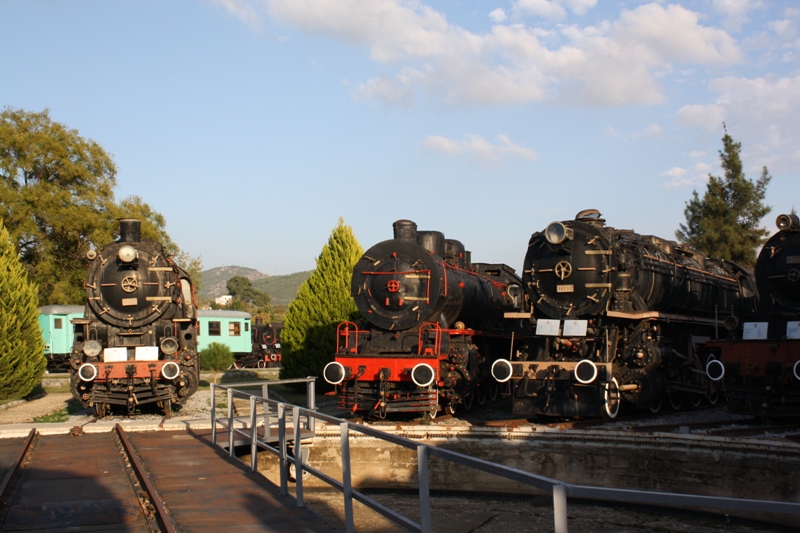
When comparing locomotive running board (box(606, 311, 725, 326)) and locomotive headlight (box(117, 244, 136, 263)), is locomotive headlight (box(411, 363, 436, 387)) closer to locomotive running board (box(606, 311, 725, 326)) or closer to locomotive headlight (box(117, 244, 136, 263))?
locomotive running board (box(606, 311, 725, 326))

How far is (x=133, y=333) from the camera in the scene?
586 inches

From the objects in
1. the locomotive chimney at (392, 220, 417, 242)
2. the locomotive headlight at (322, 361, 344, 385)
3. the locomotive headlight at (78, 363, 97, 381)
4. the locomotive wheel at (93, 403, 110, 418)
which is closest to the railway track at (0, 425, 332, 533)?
the locomotive headlight at (78, 363, 97, 381)

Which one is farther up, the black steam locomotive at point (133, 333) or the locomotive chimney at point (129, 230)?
the locomotive chimney at point (129, 230)

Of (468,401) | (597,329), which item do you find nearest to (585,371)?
(597,329)

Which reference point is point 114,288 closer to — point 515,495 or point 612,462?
point 515,495

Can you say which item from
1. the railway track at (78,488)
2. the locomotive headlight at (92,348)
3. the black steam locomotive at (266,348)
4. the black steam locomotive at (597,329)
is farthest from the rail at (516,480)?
the black steam locomotive at (266,348)

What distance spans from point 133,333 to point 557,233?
323 inches

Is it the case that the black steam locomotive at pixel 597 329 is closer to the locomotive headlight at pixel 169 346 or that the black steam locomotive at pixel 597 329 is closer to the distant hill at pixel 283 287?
the locomotive headlight at pixel 169 346

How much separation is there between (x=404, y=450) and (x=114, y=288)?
6.88 metres

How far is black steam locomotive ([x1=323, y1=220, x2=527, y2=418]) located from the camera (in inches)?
515

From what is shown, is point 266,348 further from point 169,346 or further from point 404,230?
point 404,230

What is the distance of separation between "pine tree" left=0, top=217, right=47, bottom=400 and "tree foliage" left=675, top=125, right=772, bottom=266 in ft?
77.6

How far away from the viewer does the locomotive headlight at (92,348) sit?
1416 cm

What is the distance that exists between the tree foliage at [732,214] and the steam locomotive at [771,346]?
18299 mm
